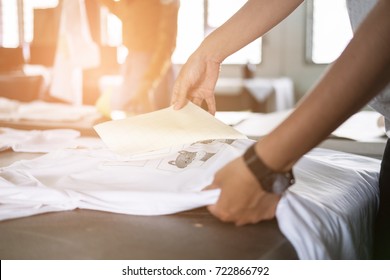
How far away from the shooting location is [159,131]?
35.4 inches

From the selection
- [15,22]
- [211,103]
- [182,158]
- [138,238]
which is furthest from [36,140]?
[15,22]

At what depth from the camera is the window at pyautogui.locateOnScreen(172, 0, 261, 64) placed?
19.2 ft

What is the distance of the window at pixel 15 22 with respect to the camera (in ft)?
21.6

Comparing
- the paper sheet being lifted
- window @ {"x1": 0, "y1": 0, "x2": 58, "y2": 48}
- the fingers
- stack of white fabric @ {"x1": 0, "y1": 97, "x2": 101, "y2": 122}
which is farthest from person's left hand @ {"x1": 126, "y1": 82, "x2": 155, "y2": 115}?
window @ {"x1": 0, "y1": 0, "x2": 58, "y2": 48}

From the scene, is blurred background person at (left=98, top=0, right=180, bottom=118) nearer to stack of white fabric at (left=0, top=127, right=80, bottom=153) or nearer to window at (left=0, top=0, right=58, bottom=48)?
stack of white fabric at (left=0, top=127, right=80, bottom=153)

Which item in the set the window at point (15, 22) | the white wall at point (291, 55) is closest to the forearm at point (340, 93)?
the white wall at point (291, 55)

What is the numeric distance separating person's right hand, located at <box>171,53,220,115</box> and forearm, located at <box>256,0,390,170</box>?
0.40 meters

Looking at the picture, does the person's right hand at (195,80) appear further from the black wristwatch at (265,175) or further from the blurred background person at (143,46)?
the blurred background person at (143,46)

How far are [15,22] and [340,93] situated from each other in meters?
6.80

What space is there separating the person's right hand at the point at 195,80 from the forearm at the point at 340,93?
0.40 m

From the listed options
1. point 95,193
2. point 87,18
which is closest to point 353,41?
point 95,193

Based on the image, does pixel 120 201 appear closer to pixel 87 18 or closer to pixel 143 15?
pixel 143 15

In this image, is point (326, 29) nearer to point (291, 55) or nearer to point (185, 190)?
point (291, 55)

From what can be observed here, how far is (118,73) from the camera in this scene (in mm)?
5008
